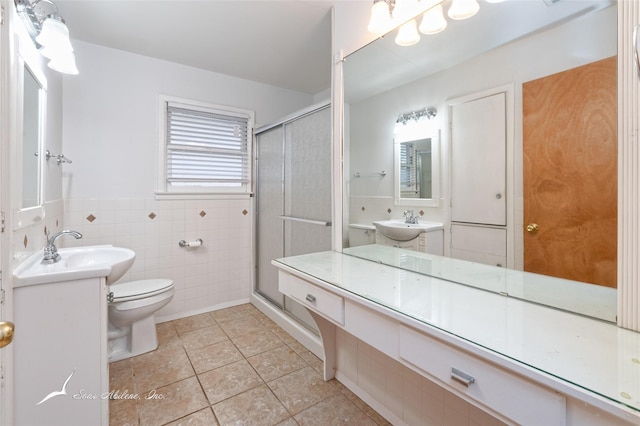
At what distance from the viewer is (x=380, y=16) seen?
150cm

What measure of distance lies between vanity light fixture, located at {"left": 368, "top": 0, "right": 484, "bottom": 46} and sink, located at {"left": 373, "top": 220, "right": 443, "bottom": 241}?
2.98ft

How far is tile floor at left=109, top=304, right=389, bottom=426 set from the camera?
1517 mm

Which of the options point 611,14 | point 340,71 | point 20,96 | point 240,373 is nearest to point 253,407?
point 240,373

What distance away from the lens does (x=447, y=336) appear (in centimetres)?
77

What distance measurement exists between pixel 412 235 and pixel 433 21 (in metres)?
1.02

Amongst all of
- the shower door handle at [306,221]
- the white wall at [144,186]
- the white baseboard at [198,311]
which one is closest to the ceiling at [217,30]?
the white wall at [144,186]

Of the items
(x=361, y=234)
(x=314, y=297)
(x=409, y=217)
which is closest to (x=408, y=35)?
(x=409, y=217)

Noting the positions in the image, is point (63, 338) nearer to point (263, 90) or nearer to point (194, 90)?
point (194, 90)

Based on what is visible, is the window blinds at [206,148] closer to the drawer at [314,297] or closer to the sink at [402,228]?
the drawer at [314,297]

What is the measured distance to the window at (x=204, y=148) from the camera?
2.71m

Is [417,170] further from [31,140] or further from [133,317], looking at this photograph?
[133,317]

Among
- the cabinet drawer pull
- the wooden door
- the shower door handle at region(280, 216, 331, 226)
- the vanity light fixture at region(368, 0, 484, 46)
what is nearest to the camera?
the cabinet drawer pull

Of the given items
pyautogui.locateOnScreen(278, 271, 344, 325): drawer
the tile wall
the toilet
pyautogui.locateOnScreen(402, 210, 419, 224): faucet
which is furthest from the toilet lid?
pyautogui.locateOnScreen(402, 210, 419, 224): faucet

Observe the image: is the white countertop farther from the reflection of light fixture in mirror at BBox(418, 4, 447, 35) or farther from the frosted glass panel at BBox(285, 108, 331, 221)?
the reflection of light fixture in mirror at BBox(418, 4, 447, 35)
